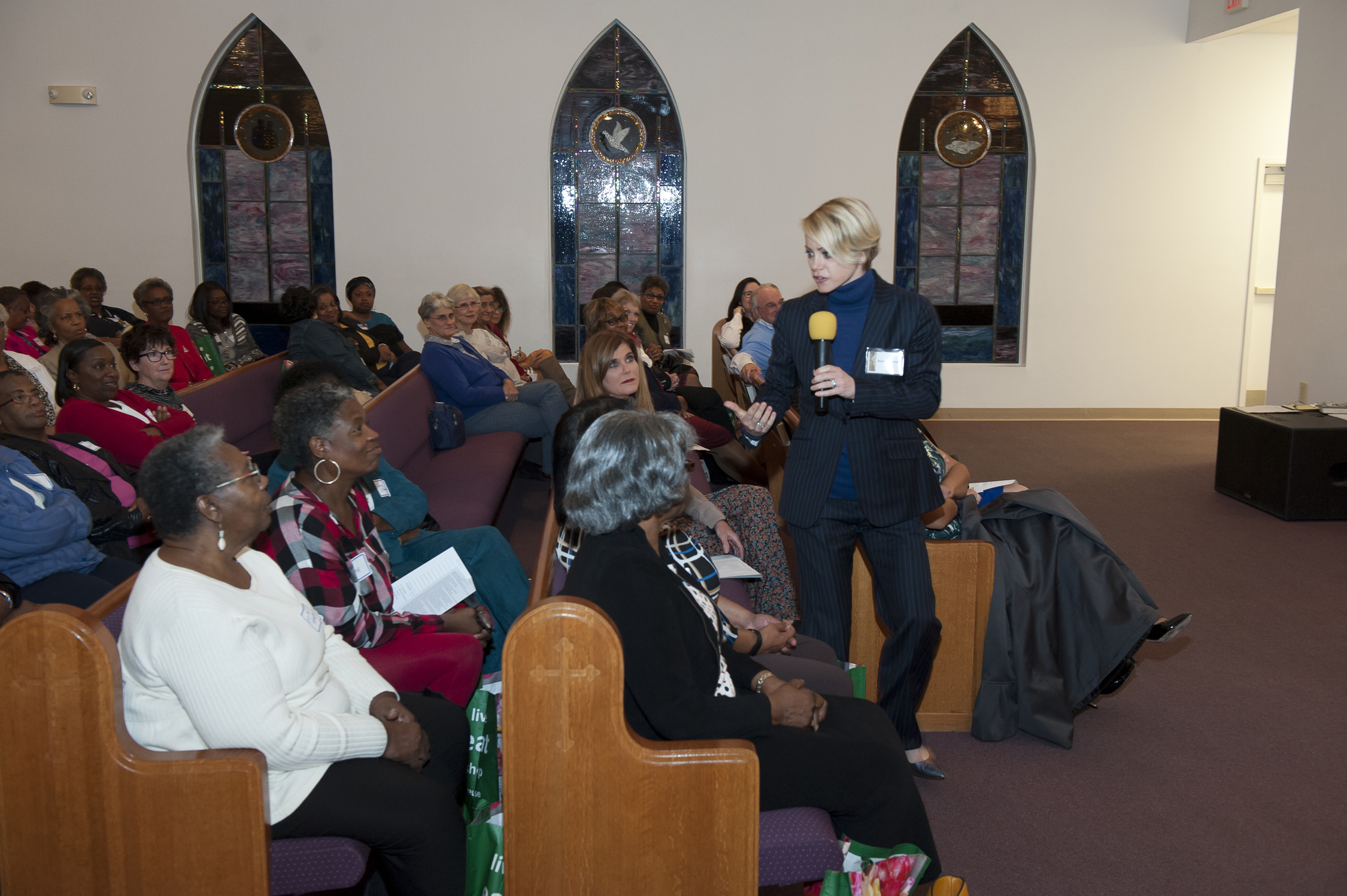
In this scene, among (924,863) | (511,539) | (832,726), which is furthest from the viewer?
(511,539)

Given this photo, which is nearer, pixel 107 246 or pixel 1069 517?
pixel 1069 517

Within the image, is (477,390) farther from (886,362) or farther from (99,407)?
(886,362)

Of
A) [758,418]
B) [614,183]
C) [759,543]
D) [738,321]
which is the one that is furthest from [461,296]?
[758,418]

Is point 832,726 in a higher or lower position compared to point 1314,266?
lower

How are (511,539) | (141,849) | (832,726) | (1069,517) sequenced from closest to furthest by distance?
(141,849) → (832,726) → (1069,517) → (511,539)

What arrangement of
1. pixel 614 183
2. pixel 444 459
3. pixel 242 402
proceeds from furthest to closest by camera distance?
pixel 614 183 < pixel 242 402 < pixel 444 459

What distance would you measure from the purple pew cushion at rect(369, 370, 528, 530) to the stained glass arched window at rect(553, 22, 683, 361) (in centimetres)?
353

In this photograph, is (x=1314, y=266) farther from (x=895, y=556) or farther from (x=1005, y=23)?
(x=895, y=556)

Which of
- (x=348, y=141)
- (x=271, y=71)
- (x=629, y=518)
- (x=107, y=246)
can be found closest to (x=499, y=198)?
(x=348, y=141)

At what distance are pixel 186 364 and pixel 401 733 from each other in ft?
15.5

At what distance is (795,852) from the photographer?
1.86 meters

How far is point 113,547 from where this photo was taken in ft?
11.3

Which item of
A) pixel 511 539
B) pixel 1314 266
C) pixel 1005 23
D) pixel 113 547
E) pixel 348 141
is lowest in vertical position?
pixel 511 539

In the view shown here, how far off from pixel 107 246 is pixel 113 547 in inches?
244
